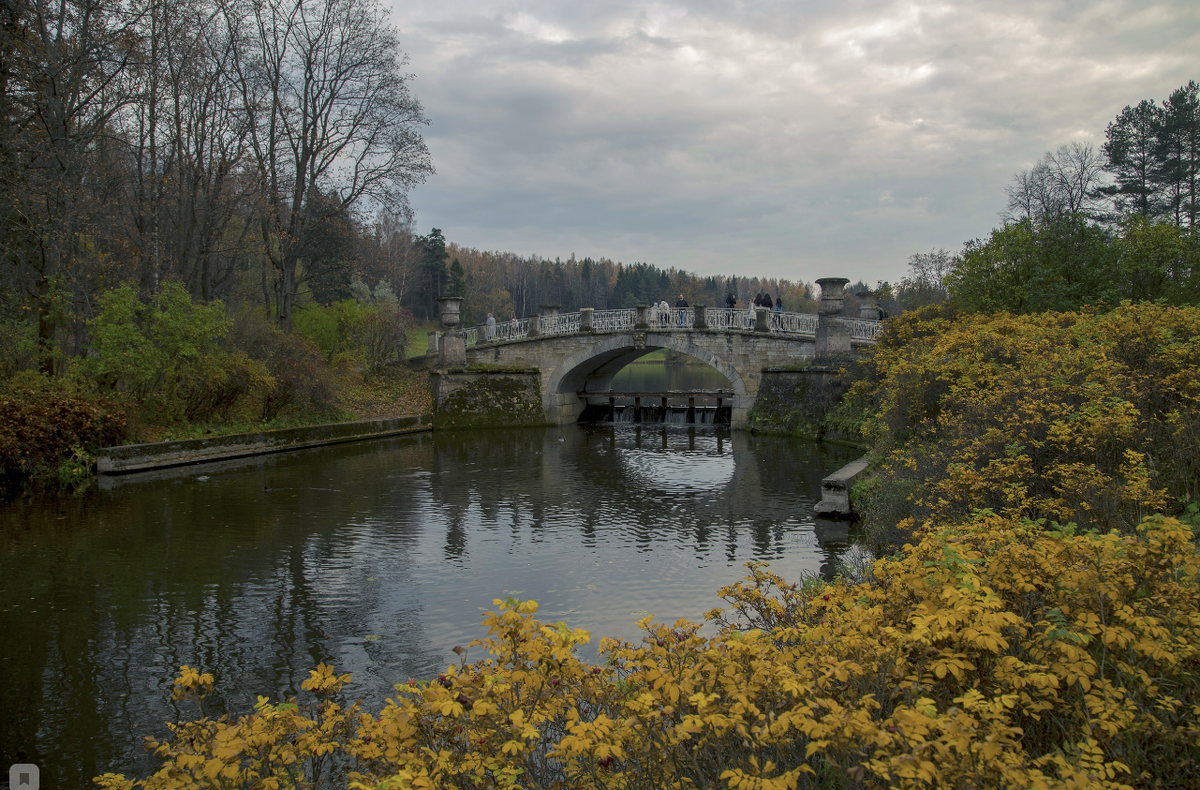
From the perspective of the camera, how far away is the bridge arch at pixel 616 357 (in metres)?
24.6

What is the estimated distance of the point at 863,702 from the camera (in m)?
2.43

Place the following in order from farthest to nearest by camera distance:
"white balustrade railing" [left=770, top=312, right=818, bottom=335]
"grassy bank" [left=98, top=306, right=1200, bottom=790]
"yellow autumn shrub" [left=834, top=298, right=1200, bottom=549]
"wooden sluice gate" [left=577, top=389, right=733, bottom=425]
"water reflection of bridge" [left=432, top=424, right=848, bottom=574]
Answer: "wooden sluice gate" [left=577, top=389, right=733, bottom=425]
"white balustrade railing" [left=770, top=312, right=818, bottom=335]
"water reflection of bridge" [left=432, top=424, right=848, bottom=574]
"yellow autumn shrub" [left=834, top=298, right=1200, bottom=549]
"grassy bank" [left=98, top=306, right=1200, bottom=790]

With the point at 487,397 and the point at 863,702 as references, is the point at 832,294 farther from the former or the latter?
the point at 863,702

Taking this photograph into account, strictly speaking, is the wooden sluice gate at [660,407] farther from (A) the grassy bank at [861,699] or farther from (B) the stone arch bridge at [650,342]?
(A) the grassy bank at [861,699]

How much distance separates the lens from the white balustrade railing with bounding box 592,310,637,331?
2583 centimetres

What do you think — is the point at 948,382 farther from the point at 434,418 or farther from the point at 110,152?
the point at 110,152

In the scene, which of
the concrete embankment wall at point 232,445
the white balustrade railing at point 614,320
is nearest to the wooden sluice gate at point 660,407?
the white balustrade railing at point 614,320

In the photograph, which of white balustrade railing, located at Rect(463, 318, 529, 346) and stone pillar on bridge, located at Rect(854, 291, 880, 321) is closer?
stone pillar on bridge, located at Rect(854, 291, 880, 321)

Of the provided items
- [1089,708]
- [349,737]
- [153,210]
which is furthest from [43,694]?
[153,210]

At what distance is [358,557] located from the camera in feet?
29.6

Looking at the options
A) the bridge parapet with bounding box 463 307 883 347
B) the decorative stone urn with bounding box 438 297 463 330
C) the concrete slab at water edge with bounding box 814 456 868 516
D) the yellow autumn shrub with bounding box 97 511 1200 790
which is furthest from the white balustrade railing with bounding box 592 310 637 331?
the yellow autumn shrub with bounding box 97 511 1200 790

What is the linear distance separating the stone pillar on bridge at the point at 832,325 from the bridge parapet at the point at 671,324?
0.21m

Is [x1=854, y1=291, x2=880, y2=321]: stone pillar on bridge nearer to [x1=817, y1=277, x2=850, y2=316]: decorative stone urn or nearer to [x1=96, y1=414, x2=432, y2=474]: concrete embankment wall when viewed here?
[x1=817, y1=277, x2=850, y2=316]: decorative stone urn

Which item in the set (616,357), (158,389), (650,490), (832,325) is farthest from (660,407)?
(158,389)
